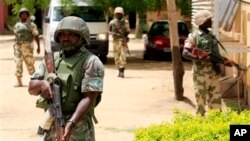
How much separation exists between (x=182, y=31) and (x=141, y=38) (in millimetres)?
12762

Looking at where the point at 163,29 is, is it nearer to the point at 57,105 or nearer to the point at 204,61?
the point at 204,61

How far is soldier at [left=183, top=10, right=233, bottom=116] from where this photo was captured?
24.6ft

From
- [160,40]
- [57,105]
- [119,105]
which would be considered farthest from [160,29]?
[57,105]

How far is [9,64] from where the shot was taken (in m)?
18.8

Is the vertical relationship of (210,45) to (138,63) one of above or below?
above

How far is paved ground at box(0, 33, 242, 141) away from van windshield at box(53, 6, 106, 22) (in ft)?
6.08

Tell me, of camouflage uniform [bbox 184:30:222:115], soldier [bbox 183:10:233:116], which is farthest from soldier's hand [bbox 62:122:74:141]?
camouflage uniform [bbox 184:30:222:115]

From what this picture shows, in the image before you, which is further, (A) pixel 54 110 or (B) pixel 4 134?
(B) pixel 4 134

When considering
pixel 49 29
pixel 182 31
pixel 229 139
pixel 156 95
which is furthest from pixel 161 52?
pixel 229 139

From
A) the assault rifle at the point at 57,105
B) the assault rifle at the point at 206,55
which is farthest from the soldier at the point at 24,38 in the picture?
the assault rifle at the point at 57,105

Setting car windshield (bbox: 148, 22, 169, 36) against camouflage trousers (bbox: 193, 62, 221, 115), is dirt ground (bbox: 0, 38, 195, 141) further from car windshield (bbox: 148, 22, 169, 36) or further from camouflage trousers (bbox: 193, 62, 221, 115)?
car windshield (bbox: 148, 22, 169, 36)

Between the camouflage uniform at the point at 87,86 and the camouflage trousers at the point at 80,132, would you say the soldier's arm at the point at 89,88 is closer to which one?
the camouflage uniform at the point at 87,86

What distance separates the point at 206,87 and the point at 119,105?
10.6 feet

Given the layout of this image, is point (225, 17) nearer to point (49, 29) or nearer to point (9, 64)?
point (49, 29)
